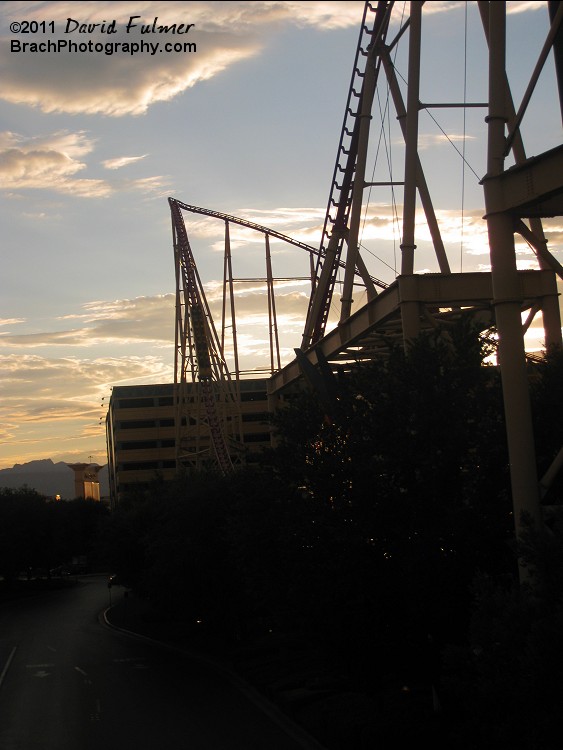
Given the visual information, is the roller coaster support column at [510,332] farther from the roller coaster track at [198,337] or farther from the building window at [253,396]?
the building window at [253,396]

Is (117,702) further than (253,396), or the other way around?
(253,396)

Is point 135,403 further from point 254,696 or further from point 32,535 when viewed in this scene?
point 254,696

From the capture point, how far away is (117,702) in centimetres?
2062

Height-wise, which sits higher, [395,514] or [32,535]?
[395,514]

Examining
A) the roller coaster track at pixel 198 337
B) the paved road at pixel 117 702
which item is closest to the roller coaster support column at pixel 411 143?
the paved road at pixel 117 702

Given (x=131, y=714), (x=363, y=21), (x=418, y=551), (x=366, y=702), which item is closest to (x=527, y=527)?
(x=418, y=551)

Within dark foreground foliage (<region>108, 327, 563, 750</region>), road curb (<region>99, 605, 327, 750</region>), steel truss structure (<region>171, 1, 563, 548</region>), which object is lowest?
road curb (<region>99, 605, 327, 750</region>)

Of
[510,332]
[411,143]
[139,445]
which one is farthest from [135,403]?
[510,332]

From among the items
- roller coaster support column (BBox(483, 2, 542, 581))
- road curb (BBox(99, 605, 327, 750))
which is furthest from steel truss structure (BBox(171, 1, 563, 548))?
road curb (BBox(99, 605, 327, 750))

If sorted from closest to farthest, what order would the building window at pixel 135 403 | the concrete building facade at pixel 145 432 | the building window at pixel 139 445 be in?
the concrete building facade at pixel 145 432 → the building window at pixel 139 445 → the building window at pixel 135 403

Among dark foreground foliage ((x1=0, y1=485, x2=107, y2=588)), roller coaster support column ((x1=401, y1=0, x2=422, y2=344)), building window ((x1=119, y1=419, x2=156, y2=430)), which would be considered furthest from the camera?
building window ((x1=119, y1=419, x2=156, y2=430))

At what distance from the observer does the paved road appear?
16344 mm

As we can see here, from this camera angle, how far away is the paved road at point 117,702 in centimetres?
1634

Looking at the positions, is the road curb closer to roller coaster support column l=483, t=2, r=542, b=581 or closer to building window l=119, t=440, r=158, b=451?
roller coaster support column l=483, t=2, r=542, b=581
